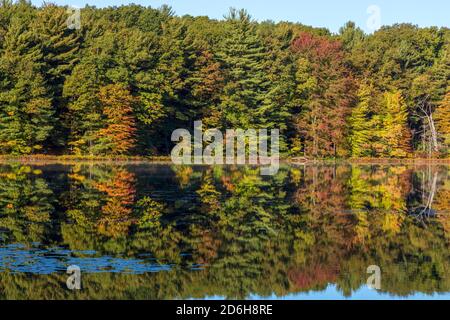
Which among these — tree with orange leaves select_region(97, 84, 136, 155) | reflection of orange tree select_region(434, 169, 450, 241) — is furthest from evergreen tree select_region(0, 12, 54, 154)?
reflection of orange tree select_region(434, 169, 450, 241)

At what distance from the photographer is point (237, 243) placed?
63.1 ft

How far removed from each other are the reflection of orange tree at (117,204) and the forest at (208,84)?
20.0 m

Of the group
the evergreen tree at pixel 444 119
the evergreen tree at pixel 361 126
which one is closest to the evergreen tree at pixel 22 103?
the evergreen tree at pixel 361 126

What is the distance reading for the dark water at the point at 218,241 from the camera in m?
14.4

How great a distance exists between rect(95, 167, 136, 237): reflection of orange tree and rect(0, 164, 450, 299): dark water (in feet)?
0.16

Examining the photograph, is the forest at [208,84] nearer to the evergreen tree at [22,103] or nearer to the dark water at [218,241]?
the evergreen tree at [22,103]

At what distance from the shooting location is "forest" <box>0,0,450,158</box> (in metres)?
59.1

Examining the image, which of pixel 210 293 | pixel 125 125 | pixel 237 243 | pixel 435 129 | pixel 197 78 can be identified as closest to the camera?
pixel 210 293

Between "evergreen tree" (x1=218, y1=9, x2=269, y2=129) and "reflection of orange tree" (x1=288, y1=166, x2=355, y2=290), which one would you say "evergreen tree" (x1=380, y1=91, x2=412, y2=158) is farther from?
"reflection of orange tree" (x1=288, y1=166, x2=355, y2=290)

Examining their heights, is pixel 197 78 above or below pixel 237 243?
above

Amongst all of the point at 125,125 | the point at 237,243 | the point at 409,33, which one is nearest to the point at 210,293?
the point at 237,243

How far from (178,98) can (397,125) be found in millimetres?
23055
